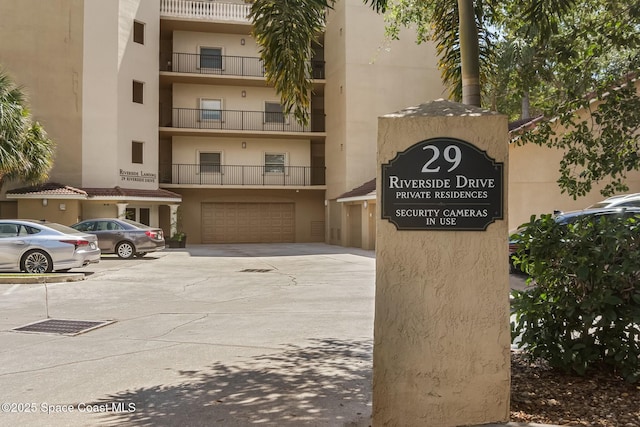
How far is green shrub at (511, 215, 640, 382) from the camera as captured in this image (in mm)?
4711

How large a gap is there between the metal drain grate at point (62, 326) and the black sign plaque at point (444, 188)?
601 cm

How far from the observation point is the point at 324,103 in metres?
34.4

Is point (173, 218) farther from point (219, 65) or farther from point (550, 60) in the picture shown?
point (550, 60)

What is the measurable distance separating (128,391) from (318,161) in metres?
30.4

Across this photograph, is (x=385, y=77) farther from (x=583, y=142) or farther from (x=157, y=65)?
(x=583, y=142)

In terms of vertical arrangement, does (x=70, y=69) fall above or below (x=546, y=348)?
above

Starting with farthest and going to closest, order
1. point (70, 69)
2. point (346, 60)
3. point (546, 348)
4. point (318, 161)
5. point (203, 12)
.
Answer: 1. point (318, 161)
2. point (203, 12)
3. point (346, 60)
4. point (70, 69)
5. point (546, 348)

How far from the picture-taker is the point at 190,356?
674 cm

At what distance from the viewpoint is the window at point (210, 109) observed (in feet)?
109

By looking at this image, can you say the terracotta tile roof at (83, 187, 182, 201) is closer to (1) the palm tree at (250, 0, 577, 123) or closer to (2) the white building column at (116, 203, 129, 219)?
(2) the white building column at (116, 203, 129, 219)

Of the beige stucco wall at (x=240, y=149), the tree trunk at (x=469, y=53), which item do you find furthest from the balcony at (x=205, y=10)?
the tree trunk at (x=469, y=53)

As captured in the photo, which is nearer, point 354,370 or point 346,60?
point 354,370

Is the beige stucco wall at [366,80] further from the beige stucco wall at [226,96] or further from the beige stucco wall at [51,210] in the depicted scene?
the beige stucco wall at [51,210]

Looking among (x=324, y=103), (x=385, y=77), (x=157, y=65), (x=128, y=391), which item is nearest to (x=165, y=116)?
(x=157, y=65)
